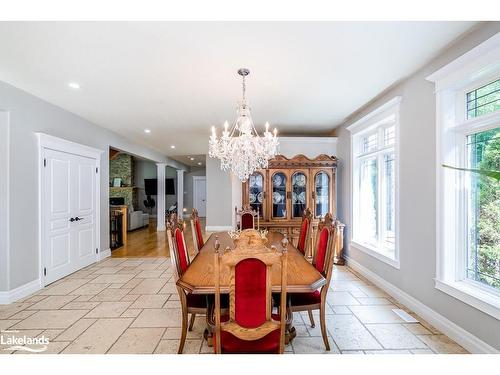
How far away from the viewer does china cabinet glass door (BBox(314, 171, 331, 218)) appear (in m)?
4.75

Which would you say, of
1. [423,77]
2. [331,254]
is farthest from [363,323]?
[423,77]

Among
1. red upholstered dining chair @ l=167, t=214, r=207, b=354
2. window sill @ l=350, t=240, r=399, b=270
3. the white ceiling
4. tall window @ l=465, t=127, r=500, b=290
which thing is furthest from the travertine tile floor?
the white ceiling

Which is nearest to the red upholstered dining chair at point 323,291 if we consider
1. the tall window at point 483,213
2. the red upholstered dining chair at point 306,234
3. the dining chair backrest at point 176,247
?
the red upholstered dining chair at point 306,234

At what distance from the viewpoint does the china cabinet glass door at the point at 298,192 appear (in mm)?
4781

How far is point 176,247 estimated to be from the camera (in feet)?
6.87

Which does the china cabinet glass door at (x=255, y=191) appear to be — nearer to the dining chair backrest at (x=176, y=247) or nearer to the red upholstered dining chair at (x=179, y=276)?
the dining chair backrest at (x=176, y=247)

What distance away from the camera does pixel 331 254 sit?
2.10 metres

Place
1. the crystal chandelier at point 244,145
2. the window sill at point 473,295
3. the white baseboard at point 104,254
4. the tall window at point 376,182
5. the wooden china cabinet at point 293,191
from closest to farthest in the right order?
the window sill at point 473,295, the crystal chandelier at point 244,145, the tall window at point 376,182, the wooden china cabinet at point 293,191, the white baseboard at point 104,254

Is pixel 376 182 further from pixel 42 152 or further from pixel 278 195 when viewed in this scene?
pixel 42 152

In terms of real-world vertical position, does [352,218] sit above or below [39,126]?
below

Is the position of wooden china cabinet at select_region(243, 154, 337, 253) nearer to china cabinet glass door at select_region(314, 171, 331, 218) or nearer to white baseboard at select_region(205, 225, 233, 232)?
china cabinet glass door at select_region(314, 171, 331, 218)

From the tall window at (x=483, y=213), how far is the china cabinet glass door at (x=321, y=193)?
2.52 m
